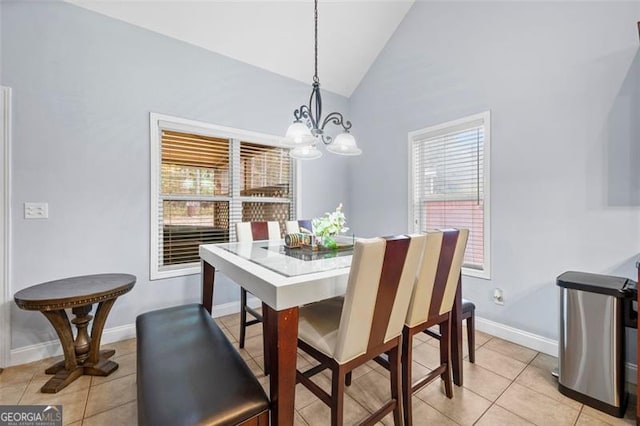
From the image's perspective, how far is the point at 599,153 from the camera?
2.03 metres

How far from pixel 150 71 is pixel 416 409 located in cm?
357

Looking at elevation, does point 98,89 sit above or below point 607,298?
above

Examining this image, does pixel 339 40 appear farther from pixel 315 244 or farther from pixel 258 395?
pixel 258 395

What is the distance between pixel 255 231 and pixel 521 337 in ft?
8.52

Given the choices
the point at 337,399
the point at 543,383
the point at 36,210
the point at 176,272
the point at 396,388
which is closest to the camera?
the point at 337,399

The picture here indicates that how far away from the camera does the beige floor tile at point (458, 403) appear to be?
1.61 m

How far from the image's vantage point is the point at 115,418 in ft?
5.31

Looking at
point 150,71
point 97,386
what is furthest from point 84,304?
point 150,71

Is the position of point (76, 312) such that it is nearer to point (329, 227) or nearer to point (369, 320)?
point (329, 227)

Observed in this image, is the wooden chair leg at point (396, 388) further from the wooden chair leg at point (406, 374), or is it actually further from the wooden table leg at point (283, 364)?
the wooden table leg at point (283, 364)

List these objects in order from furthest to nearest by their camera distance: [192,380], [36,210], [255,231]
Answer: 1. [255,231]
2. [36,210]
3. [192,380]

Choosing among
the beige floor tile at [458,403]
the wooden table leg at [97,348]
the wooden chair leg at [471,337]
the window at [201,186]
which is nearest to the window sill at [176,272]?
the window at [201,186]

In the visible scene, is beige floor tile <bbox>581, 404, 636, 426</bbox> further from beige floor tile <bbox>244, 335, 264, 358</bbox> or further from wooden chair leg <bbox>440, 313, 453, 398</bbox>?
beige floor tile <bbox>244, 335, 264, 358</bbox>

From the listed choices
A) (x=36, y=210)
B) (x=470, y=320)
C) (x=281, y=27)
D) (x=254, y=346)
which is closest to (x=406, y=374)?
(x=470, y=320)
